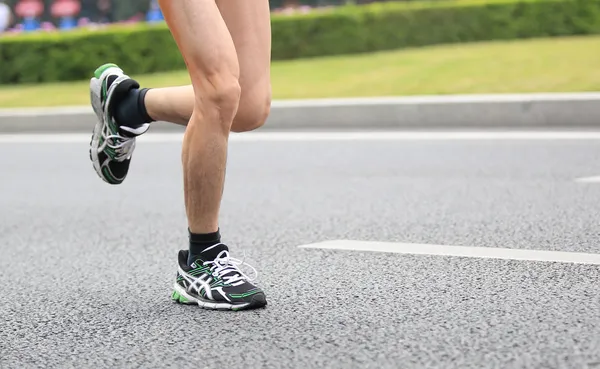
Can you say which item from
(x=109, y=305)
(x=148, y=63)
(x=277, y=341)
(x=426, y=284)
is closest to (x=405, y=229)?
(x=426, y=284)

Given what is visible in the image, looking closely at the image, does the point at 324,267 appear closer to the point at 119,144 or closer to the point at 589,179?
the point at 119,144

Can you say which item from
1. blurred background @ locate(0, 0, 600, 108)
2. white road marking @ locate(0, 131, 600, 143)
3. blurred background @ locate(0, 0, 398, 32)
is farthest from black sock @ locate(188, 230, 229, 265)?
blurred background @ locate(0, 0, 398, 32)

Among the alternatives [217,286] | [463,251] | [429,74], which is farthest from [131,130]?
[429,74]

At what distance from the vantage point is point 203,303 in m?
3.88

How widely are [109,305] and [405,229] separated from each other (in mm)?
1851

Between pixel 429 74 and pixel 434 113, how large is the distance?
2.66 meters

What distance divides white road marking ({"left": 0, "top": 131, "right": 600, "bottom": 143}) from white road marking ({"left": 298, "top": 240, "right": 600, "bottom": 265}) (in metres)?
4.38

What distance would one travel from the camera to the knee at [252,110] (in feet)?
13.1

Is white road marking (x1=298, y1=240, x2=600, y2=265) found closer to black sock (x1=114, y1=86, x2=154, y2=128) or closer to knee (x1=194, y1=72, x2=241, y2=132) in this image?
black sock (x1=114, y1=86, x2=154, y2=128)

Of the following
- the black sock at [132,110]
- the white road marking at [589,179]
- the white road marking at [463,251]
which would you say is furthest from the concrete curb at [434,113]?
the black sock at [132,110]

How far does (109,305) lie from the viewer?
4.06 meters

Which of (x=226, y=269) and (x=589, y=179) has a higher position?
(x=226, y=269)

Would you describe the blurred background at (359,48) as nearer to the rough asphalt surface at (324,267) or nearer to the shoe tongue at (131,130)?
the rough asphalt surface at (324,267)

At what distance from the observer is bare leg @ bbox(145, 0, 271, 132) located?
12.9ft
